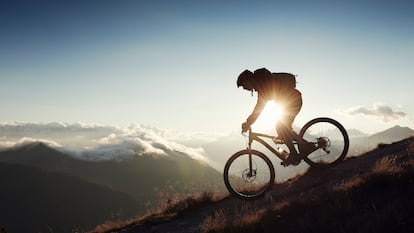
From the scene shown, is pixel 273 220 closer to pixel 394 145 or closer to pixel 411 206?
pixel 411 206

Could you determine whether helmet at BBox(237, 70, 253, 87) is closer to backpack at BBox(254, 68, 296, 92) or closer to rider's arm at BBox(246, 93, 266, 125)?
backpack at BBox(254, 68, 296, 92)

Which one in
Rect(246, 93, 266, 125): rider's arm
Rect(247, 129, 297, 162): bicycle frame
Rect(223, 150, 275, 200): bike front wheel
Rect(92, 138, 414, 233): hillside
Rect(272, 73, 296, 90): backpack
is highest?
Rect(272, 73, 296, 90): backpack

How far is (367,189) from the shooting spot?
7.99m

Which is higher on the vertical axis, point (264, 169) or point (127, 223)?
point (264, 169)

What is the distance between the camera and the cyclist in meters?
10.4

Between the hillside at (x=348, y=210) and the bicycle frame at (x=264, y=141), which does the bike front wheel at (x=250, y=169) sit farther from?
the hillside at (x=348, y=210)

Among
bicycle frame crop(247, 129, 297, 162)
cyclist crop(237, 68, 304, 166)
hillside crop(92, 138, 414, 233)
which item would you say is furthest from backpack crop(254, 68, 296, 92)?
hillside crop(92, 138, 414, 233)

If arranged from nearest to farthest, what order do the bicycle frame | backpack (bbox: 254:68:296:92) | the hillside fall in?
the hillside < backpack (bbox: 254:68:296:92) < the bicycle frame

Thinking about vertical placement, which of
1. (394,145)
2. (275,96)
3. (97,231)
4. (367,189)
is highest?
(275,96)

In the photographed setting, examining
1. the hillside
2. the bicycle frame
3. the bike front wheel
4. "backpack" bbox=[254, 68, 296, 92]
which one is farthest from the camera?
the bike front wheel

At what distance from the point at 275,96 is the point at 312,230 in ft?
14.8

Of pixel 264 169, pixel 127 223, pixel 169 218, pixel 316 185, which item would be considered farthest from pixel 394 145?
pixel 127 223

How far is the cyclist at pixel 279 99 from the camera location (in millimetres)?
10359

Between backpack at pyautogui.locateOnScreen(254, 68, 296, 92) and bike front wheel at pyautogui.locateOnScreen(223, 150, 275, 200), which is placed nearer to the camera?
backpack at pyautogui.locateOnScreen(254, 68, 296, 92)
